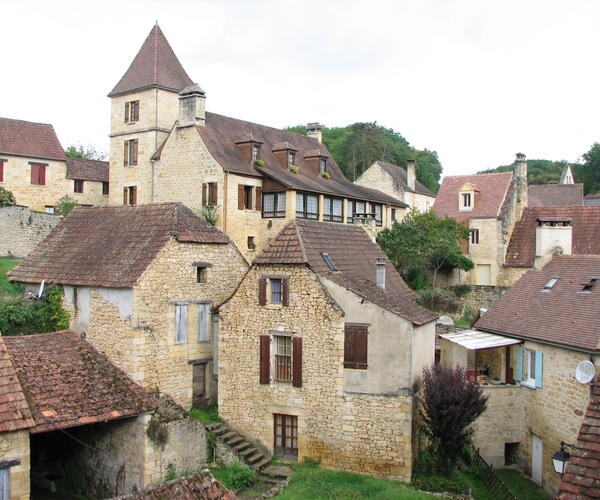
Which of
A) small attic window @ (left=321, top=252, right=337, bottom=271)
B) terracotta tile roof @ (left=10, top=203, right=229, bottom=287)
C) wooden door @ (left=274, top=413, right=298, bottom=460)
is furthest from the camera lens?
terracotta tile roof @ (left=10, top=203, right=229, bottom=287)

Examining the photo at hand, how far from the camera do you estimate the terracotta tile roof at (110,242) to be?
22031mm

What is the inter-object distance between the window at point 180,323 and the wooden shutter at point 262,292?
3085mm

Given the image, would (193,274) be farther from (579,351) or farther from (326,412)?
(579,351)

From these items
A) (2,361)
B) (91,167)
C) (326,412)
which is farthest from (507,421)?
(91,167)

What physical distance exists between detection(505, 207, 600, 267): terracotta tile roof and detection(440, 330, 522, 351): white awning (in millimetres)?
16148

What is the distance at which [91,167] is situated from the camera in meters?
45.5

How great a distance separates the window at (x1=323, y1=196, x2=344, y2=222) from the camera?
3800cm

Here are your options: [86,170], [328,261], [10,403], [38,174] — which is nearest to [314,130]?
[86,170]

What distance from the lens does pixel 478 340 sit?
76.4ft

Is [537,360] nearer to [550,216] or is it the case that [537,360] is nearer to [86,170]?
[550,216]

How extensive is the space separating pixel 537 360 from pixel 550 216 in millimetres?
21293

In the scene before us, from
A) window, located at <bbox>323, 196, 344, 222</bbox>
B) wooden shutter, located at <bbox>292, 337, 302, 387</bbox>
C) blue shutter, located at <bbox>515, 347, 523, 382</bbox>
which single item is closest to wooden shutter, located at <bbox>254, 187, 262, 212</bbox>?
window, located at <bbox>323, 196, 344, 222</bbox>

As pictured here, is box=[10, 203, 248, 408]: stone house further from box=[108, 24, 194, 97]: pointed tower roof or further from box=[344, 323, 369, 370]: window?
box=[108, 24, 194, 97]: pointed tower roof

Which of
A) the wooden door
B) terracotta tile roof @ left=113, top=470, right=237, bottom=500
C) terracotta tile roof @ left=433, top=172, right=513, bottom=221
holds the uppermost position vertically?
terracotta tile roof @ left=433, top=172, right=513, bottom=221
